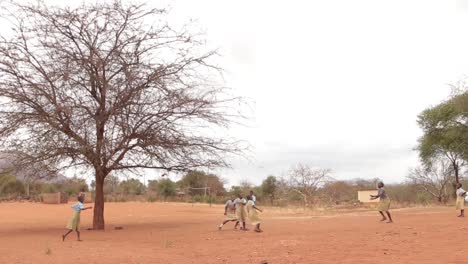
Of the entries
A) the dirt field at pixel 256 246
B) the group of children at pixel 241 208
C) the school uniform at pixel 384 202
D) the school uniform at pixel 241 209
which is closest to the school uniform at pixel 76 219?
the dirt field at pixel 256 246

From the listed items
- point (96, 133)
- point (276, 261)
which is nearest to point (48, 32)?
point (96, 133)

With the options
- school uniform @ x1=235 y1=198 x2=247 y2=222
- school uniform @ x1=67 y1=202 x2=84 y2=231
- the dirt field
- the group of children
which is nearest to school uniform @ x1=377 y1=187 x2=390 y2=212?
the dirt field

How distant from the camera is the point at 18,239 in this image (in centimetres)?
1791

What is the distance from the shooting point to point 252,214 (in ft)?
65.6

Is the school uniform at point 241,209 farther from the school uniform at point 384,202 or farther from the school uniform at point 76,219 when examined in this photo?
the school uniform at point 76,219

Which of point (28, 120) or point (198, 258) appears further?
point (28, 120)


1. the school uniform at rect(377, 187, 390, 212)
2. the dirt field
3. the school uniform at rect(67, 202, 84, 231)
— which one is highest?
the school uniform at rect(377, 187, 390, 212)

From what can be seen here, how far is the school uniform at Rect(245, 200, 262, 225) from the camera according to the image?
65.3 feet

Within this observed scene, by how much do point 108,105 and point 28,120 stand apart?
284cm

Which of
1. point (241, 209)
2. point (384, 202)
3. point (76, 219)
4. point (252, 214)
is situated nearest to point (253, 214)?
point (252, 214)

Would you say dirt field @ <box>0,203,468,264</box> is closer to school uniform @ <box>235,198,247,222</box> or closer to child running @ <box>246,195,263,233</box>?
child running @ <box>246,195,263,233</box>

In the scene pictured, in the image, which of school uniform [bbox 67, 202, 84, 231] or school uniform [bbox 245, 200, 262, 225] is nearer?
school uniform [bbox 67, 202, 84, 231]

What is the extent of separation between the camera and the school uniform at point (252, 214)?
19.9 meters

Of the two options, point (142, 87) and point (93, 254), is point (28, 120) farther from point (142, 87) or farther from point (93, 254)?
point (93, 254)
